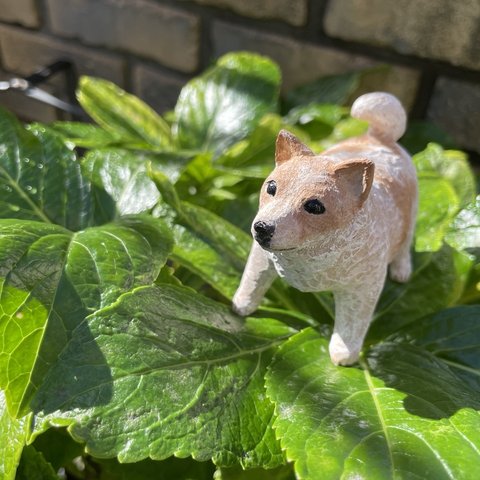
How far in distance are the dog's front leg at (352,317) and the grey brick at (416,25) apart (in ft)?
2.31

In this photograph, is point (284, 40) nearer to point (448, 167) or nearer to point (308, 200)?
point (448, 167)

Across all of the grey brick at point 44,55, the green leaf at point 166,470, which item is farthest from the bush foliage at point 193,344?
the grey brick at point 44,55

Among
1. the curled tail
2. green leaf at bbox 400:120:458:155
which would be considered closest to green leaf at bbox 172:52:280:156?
green leaf at bbox 400:120:458:155

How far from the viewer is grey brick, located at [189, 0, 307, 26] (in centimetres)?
117

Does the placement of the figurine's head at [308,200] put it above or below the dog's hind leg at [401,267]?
above

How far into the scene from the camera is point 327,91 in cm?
116

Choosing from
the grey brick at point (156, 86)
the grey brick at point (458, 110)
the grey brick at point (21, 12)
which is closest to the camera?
the grey brick at point (458, 110)

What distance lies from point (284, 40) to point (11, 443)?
3.26 ft

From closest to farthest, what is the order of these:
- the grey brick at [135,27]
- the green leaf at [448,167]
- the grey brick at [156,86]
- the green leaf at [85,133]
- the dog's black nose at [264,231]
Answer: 1. the dog's black nose at [264,231]
2. the green leaf at [448,167]
3. the green leaf at [85,133]
4. the grey brick at [135,27]
5. the grey brick at [156,86]

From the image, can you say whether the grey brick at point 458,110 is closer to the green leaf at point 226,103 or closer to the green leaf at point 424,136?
the green leaf at point 424,136

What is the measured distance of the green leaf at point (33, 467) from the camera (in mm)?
662

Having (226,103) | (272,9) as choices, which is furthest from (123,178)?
(272,9)

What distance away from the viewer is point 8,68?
1.77m

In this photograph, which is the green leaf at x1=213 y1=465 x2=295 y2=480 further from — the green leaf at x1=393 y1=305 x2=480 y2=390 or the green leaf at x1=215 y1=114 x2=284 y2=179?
the green leaf at x1=215 y1=114 x2=284 y2=179
